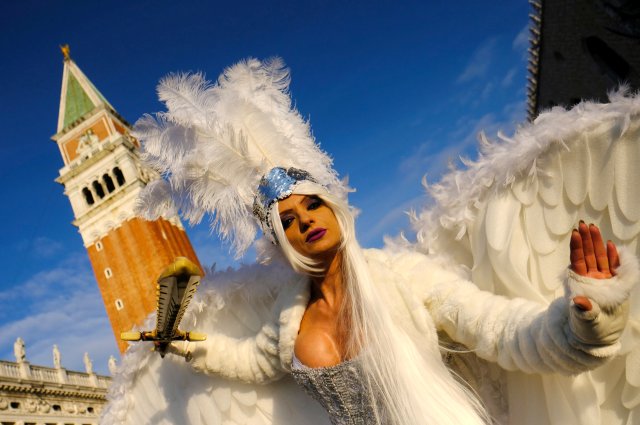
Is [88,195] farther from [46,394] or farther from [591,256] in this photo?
[591,256]

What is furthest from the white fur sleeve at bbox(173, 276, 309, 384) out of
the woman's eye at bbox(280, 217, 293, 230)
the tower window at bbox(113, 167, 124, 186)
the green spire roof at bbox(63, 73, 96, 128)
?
the green spire roof at bbox(63, 73, 96, 128)

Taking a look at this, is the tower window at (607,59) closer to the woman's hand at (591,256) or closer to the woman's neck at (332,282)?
the woman's neck at (332,282)

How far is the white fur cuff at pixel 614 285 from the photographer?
1.44 meters

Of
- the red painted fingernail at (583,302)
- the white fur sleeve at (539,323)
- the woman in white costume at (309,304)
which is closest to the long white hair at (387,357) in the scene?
the woman in white costume at (309,304)

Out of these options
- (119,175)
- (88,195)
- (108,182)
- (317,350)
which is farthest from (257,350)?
(88,195)

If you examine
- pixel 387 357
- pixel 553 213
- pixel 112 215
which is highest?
pixel 112 215

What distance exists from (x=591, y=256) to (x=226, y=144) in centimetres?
172

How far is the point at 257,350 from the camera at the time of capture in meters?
2.71

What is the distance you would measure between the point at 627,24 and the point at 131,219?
26069mm

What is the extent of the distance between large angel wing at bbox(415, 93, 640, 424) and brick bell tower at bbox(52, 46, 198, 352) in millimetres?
28480

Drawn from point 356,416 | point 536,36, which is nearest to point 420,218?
point 356,416

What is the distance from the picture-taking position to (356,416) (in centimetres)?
220

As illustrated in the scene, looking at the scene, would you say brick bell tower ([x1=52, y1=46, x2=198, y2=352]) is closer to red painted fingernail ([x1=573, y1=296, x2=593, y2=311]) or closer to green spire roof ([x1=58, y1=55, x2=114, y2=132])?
green spire roof ([x1=58, y1=55, x2=114, y2=132])

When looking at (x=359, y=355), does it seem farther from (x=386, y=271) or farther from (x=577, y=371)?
(x=577, y=371)
